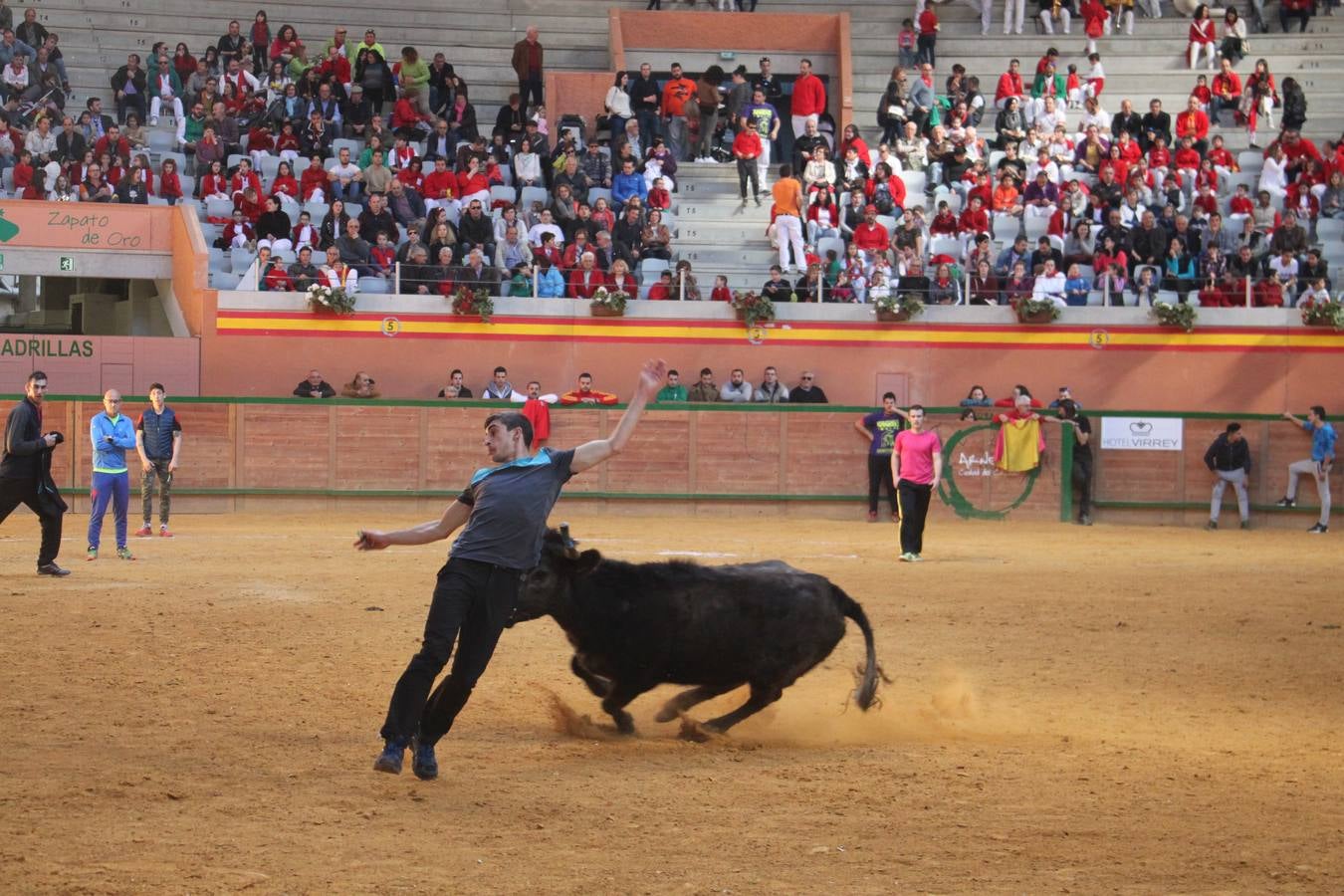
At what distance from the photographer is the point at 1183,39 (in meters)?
34.7

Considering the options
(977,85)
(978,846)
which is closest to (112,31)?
(977,85)

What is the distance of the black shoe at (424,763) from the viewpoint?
7453 mm

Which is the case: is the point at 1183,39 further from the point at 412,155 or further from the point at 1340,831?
the point at 1340,831

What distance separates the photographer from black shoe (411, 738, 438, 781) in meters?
7.45

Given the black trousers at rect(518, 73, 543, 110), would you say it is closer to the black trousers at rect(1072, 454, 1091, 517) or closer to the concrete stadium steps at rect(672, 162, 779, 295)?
the concrete stadium steps at rect(672, 162, 779, 295)

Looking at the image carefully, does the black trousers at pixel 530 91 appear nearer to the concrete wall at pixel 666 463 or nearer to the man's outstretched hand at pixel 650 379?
the concrete wall at pixel 666 463

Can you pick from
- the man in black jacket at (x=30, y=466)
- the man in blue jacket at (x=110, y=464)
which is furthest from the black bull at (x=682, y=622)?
the man in blue jacket at (x=110, y=464)

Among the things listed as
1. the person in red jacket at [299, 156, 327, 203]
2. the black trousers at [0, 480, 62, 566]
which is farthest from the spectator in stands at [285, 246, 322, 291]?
the black trousers at [0, 480, 62, 566]

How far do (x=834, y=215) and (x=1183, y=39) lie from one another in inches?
435

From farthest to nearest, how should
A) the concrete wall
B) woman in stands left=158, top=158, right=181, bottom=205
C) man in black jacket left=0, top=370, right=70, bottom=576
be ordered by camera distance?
woman in stands left=158, top=158, right=181, bottom=205
the concrete wall
man in black jacket left=0, top=370, right=70, bottom=576

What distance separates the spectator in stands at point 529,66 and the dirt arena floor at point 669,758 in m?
18.4

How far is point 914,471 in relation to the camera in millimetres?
17672

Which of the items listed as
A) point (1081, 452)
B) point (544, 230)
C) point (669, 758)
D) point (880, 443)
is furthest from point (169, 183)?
point (669, 758)

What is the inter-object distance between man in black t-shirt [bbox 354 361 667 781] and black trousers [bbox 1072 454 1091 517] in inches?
760
